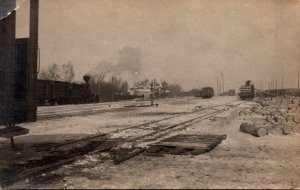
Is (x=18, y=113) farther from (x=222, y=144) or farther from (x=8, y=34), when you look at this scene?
(x=222, y=144)

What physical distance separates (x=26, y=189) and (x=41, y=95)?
28505mm

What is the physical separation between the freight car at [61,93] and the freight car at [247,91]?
79.2 feet

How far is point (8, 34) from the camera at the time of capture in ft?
38.8

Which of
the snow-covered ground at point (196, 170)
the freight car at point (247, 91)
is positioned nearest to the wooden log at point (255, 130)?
the snow-covered ground at point (196, 170)

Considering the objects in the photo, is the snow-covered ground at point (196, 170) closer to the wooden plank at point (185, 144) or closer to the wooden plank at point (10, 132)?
the wooden plank at point (185, 144)

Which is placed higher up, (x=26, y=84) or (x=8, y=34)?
(x=8, y=34)

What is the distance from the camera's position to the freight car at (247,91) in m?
52.4

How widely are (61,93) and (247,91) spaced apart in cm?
2984

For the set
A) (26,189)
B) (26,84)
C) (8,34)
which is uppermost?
(8,34)

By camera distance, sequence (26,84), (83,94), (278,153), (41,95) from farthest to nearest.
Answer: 1. (83,94)
2. (41,95)
3. (26,84)
4. (278,153)

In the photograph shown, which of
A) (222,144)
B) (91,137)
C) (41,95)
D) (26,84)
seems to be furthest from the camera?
(41,95)

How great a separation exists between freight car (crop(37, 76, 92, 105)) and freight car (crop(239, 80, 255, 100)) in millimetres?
24144

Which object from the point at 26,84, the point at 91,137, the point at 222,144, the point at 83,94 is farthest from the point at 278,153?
the point at 83,94

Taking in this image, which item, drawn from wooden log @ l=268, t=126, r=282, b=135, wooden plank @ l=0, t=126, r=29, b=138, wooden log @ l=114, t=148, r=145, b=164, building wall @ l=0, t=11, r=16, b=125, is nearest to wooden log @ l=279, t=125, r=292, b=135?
wooden log @ l=268, t=126, r=282, b=135
